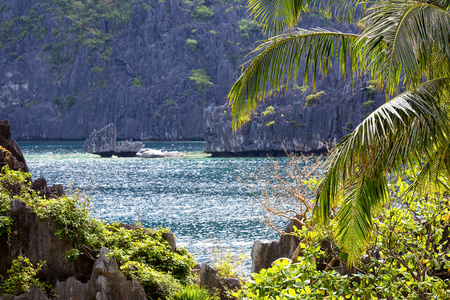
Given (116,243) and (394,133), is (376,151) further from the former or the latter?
(116,243)

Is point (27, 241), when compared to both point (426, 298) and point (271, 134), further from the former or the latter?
point (271, 134)

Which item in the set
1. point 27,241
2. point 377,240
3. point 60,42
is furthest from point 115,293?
point 60,42

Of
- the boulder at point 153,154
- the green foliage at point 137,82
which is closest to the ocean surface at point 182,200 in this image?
the boulder at point 153,154

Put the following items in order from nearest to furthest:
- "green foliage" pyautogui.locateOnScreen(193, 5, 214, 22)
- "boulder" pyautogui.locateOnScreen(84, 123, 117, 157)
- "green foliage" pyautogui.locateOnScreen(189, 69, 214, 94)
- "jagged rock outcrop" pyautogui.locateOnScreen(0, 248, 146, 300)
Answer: "jagged rock outcrop" pyautogui.locateOnScreen(0, 248, 146, 300)
"boulder" pyautogui.locateOnScreen(84, 123, 117, 157)
"green foliage" pyautogui.locateOnScreen(189, 69, 214, 94)
"green foliage" pyautogui.locateOnScreen(193, 5, 214, 22)

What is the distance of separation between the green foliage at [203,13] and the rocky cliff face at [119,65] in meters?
0.33

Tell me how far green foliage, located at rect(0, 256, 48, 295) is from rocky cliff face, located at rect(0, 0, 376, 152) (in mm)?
134180

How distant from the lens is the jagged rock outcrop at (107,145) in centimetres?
9181

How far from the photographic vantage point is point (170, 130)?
146500mm

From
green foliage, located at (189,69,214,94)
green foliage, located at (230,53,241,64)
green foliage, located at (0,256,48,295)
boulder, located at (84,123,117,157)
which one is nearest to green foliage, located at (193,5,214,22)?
green foliage, located at (230,53,241,64)

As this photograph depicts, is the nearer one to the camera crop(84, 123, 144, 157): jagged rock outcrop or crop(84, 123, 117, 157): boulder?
crop(84, 123, 117, 157): boulder

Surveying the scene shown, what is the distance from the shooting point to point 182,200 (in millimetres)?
38781

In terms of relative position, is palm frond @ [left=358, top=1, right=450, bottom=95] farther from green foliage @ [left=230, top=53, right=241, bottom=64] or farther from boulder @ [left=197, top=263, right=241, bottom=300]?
green foliage @ [left=230, top=53, right=241, bottom=64]

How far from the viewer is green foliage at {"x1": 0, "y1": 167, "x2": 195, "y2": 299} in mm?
7395

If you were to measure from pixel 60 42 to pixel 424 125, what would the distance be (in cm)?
16496
